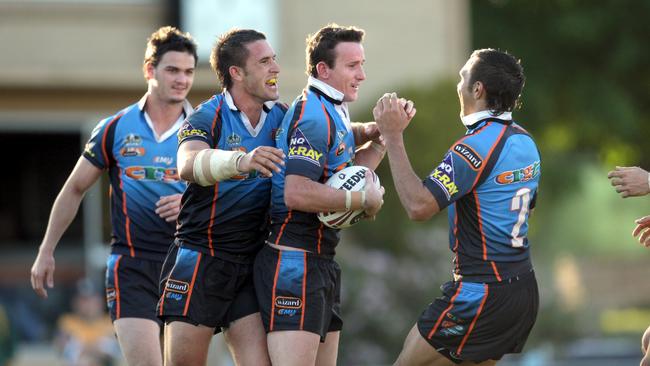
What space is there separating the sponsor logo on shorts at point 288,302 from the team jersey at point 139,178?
158cm

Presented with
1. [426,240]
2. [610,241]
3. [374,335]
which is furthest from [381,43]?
[610,241]

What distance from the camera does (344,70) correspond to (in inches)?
281

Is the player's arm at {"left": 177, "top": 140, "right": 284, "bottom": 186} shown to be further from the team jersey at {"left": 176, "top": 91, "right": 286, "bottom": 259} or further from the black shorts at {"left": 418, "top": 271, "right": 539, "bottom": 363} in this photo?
the black shorts at {"left": 418, "top": 271, "right": 539, "bottom": 363}

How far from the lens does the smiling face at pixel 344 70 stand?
7145mm

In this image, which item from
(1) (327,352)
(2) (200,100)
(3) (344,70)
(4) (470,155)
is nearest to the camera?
(4) (470,155)

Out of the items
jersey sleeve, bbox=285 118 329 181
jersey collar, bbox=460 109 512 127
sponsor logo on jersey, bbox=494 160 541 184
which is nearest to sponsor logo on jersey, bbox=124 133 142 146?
jersey sleeve, bbox=285 118 329 181

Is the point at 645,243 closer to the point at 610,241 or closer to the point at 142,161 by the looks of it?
the point at 142,161

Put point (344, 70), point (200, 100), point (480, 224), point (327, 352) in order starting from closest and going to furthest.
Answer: point (480, 224), point (344, 70), point (327, 352), point (200, 100)

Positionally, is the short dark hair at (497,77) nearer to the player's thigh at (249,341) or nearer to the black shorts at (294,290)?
the black shorts at (294,290)

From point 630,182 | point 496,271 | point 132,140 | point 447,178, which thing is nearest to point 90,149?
point 132,140

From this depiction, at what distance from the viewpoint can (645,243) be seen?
7.47 metres

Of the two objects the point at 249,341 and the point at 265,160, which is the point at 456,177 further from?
the point at 249,341

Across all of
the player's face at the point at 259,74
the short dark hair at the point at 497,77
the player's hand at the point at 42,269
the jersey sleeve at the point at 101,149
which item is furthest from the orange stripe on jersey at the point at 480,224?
the player's hand at the point at 42,269

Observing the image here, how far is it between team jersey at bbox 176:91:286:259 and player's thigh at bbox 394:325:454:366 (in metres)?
1.07
